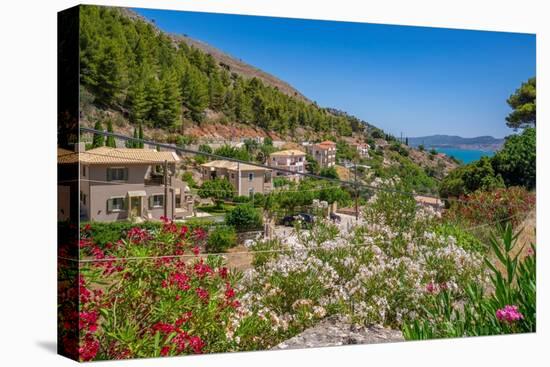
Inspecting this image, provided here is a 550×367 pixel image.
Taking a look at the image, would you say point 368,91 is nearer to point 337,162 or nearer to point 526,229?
point 337,162

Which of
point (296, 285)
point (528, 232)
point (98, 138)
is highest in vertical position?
point (98, 138)

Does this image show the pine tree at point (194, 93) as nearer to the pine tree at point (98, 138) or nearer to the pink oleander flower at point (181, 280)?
the pine tree at point (98, 138)

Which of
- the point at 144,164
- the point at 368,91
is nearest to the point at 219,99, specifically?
the point at 144,164

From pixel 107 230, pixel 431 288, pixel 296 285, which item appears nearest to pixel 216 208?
pixel 107 230

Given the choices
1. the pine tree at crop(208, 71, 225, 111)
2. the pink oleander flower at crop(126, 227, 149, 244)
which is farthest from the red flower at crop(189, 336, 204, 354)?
the pine tree at crop(208, 71, 225, 111)

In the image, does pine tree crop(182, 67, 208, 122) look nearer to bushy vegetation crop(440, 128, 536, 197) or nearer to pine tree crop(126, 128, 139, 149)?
pine tree crop(126, 128, 139, 149)

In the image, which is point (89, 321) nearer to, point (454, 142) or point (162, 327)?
point (162, 327)

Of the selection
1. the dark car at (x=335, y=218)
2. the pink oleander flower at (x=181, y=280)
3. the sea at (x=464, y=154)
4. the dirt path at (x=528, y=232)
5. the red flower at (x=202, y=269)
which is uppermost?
the sea at (x=464, y=154)

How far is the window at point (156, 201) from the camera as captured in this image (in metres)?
6.91

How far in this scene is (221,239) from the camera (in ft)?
23.7

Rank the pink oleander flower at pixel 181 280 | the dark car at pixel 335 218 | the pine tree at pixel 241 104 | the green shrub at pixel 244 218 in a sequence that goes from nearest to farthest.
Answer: the pink oleander flower at pixel 181 280, the green shrub at pixel 244 218, the pine tree at pixel 241 104, the dark car at pixel 335 218

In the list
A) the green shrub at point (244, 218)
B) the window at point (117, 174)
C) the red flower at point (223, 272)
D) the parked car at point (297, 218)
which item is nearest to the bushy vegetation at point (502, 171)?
the parked car at point (297, 218)

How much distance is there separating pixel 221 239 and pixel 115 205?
110 centimetres

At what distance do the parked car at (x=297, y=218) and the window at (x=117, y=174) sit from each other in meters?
1.67
